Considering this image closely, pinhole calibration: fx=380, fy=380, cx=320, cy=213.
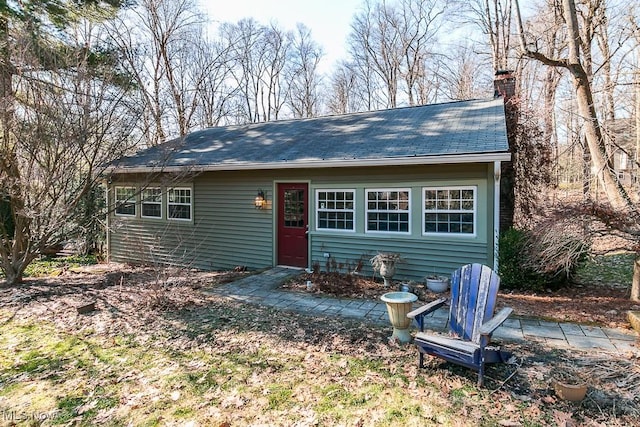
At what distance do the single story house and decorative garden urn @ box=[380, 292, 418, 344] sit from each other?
308 centimetres

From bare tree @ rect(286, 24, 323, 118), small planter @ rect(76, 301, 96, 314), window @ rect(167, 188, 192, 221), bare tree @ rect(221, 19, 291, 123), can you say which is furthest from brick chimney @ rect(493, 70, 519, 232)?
bare tree @ rect(221, 19, 291, 123)

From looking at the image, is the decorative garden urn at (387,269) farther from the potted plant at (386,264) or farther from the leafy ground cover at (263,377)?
the leafy ground cover at (263,377)

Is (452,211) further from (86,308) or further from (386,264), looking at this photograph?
(86,308)

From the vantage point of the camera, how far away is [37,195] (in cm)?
696

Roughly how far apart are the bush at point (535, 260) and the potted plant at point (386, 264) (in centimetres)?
181

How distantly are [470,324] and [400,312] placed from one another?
30.3 inches

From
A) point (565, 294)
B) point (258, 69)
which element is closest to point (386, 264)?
point (565, 294)

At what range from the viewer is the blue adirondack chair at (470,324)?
3.29 metres

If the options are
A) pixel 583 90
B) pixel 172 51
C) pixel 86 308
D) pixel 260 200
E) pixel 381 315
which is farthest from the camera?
pixel 172 51

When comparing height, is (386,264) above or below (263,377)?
above

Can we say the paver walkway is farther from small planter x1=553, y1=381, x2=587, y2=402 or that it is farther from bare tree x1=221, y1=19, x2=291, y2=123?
bare tree x1=221, y1=19, x2=291, y2=123

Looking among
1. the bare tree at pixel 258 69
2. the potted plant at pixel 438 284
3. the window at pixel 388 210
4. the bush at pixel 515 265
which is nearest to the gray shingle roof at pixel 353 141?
the window at pixel 388 210

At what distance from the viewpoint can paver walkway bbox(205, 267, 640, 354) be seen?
14.1 feet

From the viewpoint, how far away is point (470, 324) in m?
3.70
